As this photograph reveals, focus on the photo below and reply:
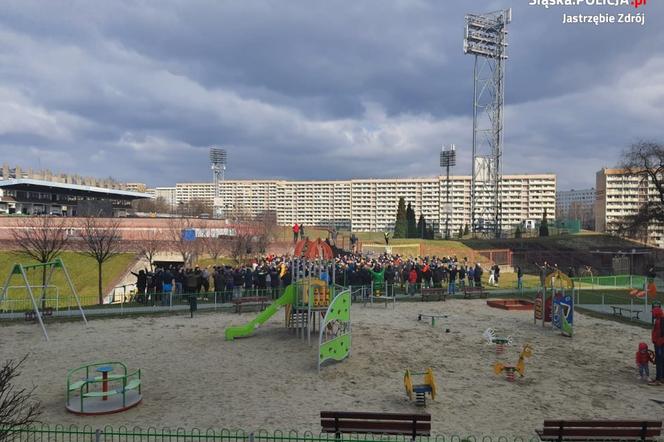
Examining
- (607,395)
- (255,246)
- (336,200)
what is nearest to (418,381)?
(607,395)

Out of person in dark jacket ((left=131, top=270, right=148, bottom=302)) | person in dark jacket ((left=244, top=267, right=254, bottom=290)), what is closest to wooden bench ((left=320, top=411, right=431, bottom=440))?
person in dark jacket ((left=244, top=267, right=254, bottom=290))

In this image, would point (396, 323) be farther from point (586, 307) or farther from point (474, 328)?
point (586, 307)

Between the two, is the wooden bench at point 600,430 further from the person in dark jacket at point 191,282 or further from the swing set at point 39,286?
the person in dark jacket at point 191,282

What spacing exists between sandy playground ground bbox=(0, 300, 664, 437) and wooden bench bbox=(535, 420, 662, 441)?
889 mm

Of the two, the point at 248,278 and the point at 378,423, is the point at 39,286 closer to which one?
the point at 248,278

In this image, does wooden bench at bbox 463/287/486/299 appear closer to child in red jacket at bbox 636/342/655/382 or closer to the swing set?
child in red jacket at bbox 636/342/655/382

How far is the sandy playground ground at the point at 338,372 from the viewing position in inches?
376

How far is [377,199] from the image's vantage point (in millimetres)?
171125

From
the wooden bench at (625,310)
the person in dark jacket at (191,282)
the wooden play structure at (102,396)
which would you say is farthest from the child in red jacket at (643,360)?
the person in dark jacket at (191,282)

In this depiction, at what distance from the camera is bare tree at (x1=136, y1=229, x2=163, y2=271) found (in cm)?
4134

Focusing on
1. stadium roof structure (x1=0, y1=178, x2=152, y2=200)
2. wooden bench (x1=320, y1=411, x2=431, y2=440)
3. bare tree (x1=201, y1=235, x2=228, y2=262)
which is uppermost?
stadium roof structure (x1=0, y1=178, x2=152, y2=200)

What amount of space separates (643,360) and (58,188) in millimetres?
71687

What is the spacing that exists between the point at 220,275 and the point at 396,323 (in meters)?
9.36

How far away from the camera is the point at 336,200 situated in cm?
18362
